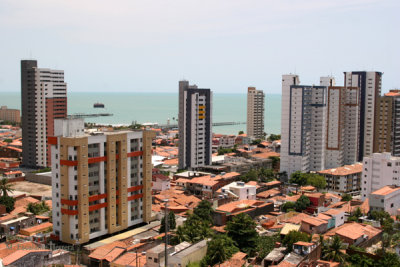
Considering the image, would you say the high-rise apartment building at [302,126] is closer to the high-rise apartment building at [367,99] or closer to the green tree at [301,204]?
the high-rise apartment building at [367,99]

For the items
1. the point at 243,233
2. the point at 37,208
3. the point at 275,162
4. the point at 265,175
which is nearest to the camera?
the point at 243,233

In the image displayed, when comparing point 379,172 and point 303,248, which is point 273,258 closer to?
point 303,248

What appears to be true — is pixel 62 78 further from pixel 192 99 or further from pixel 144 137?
pixel 144 137

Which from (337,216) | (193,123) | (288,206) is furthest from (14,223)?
(193,123)

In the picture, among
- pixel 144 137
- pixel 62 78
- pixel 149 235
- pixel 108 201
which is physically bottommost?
pixel 149 235

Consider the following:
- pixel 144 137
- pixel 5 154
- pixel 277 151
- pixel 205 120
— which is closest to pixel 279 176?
pixel 205 120

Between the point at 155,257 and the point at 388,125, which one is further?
the point at 388,125
